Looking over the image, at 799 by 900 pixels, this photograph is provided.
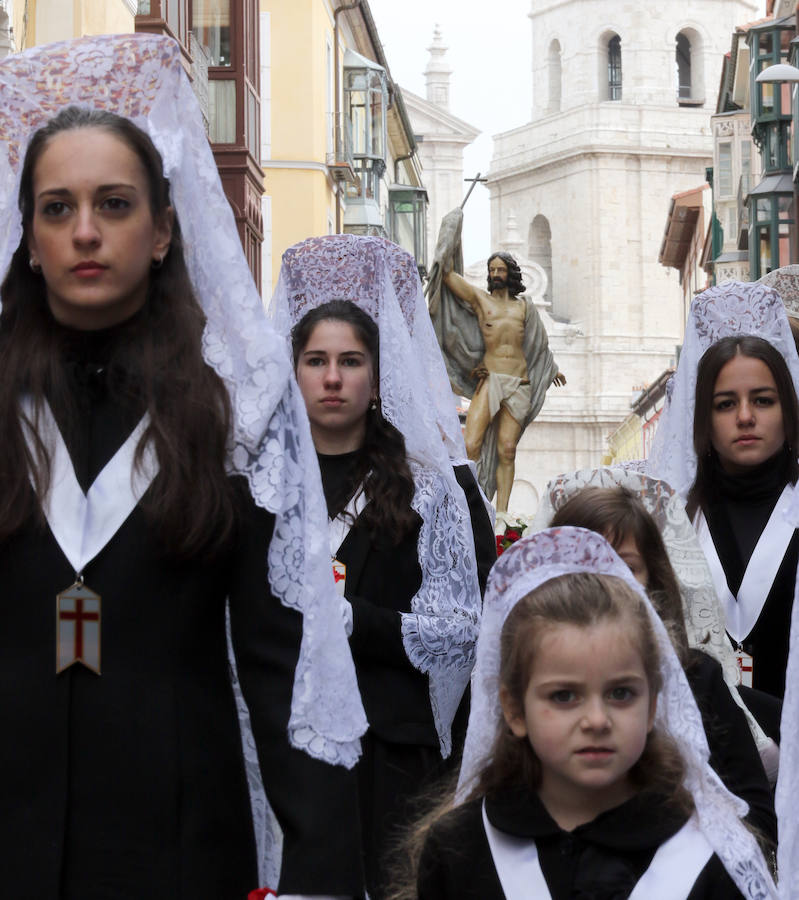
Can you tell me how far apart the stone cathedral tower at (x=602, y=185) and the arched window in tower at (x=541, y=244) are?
0.07m

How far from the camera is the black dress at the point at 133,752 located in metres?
2.93

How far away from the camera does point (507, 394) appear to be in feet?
52.3

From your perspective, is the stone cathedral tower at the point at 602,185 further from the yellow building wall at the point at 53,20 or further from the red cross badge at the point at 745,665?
the red cross badge at the point at 745,665

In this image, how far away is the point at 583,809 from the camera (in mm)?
3412

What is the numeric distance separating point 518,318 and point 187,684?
13.1 m

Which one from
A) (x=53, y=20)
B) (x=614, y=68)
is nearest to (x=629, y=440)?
(x=614, y=68)

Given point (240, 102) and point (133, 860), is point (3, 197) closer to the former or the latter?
point (133, 860)

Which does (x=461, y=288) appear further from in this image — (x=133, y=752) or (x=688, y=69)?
(x=688, y=69)

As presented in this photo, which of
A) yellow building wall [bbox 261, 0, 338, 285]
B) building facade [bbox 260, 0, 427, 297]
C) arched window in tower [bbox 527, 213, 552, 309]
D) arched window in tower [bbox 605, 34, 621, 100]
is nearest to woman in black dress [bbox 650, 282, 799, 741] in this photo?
building facade [bbox 260, 0, 427, 297]

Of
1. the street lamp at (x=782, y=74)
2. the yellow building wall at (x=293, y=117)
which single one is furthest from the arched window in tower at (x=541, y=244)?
the street lamp at (x=782, y=74)

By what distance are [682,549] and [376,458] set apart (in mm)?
906

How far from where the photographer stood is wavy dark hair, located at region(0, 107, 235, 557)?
298 centimetres

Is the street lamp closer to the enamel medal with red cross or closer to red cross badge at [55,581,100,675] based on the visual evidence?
the enamel medal with red cross

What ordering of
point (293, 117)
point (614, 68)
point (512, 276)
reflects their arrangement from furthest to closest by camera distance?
point (614, 68) → point (293, 117) → point (512, 276)
